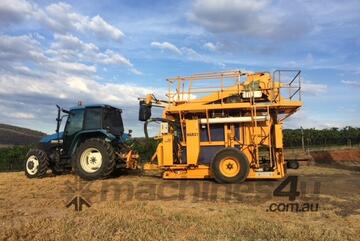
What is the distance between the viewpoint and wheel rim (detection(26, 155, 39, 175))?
1570 cm

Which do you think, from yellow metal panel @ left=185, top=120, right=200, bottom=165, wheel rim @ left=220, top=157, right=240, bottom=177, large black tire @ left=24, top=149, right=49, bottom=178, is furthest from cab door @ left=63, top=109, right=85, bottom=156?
wheel rim @ left=220, top=157, right=240, bottom=177

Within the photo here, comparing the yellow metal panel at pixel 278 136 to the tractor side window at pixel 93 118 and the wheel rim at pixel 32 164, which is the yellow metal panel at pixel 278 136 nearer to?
the tractor side window at pixel 93 118

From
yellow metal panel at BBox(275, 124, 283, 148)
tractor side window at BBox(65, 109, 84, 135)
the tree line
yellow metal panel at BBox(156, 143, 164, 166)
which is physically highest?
the tree line

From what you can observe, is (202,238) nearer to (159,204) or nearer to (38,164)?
(159,204)

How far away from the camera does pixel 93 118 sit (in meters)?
15.3

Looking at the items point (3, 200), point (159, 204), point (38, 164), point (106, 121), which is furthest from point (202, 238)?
point (38, 164)

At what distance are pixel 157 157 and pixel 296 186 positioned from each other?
4435mm

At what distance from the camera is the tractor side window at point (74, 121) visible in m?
15.4

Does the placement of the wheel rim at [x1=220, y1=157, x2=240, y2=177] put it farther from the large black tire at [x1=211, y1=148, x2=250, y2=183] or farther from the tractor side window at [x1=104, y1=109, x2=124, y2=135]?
the tractor side window at [x1=104, y1=109, x2=124, y2=135]

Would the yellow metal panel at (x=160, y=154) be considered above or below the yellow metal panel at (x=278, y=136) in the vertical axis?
below

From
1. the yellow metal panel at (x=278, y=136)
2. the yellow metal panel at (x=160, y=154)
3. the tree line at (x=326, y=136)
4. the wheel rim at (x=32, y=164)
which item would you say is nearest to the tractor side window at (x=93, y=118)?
the wheel rim at (x=32, y=164)

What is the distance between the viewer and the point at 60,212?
350 inches

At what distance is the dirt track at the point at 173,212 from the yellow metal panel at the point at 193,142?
768 millimetres

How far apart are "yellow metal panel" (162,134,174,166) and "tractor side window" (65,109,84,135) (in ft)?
11.0
